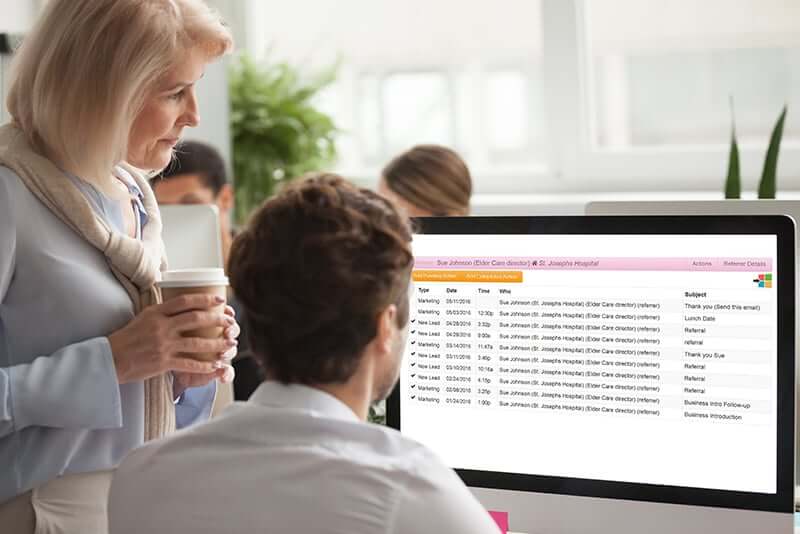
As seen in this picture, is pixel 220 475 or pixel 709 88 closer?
pixel 220 475

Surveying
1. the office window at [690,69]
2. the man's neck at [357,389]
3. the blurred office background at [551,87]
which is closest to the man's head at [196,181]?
the blurred office background at [551,87]

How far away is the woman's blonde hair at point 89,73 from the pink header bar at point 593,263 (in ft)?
1.39

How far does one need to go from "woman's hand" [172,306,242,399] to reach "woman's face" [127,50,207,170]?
0.25 metres

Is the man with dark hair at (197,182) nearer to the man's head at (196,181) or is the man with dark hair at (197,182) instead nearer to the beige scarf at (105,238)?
the man's head at (196,181)

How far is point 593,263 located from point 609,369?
0.14 metres

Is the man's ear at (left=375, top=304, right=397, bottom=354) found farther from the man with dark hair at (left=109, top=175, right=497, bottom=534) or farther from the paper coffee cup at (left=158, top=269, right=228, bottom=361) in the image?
the paper coffee cup at (left=158, top=269, right=228, bottom=361)

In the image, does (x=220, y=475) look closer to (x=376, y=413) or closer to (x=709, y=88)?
(x=376, y=413)

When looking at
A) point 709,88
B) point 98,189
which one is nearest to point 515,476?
point 98,189

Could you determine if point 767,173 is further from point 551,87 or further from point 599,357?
point 551,87

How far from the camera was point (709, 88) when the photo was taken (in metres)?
3.52

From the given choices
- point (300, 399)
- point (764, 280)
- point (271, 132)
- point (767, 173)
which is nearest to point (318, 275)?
point (300, 399)

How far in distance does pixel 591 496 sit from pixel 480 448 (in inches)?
6.0

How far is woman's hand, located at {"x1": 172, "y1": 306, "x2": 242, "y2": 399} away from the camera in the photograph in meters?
1.27

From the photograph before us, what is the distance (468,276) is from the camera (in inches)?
50.0
